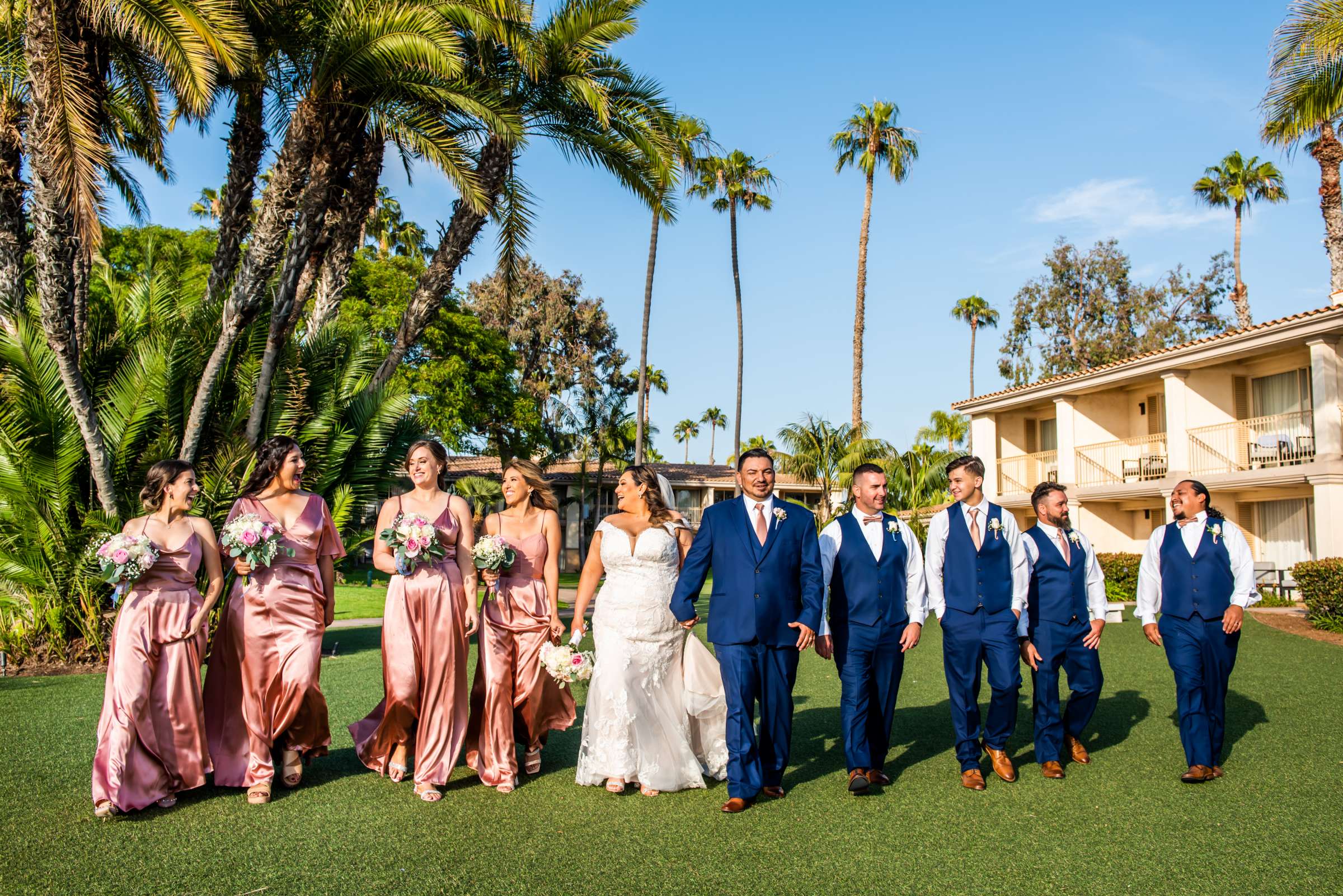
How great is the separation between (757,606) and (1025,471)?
1082 inches

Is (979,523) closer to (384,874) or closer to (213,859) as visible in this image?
(384,874)

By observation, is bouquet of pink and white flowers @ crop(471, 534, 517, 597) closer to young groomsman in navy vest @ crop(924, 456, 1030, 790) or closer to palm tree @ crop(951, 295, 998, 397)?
young groomsman in navy vest @ crop(924, 456, 1030, 790)

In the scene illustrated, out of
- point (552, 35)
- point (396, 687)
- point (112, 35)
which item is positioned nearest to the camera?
point (396, 687)

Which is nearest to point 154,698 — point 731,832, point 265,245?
point 731,832

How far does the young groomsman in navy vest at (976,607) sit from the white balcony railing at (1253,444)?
19.2m

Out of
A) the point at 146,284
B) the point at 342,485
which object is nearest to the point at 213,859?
the point at 342,485

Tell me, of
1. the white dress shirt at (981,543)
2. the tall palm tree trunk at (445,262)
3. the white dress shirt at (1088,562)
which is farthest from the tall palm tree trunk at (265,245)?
the white dress shirt at (1088,562)

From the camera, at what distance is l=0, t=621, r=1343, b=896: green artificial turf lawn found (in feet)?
15.1

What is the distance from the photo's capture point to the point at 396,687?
20.3ft

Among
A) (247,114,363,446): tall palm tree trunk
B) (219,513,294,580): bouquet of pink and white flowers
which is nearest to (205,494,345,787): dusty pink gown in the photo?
(219,513,294,580): bouquet of pink and white flowers

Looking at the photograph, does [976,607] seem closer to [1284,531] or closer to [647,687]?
[647,687]

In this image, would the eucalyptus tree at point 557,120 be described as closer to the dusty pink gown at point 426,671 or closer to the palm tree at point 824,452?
the dusty pink gown at point 426,671

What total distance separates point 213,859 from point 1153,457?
26.9m

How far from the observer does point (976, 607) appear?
6.62 metres
